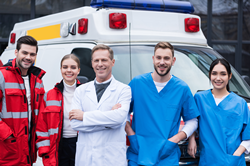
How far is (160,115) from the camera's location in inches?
105

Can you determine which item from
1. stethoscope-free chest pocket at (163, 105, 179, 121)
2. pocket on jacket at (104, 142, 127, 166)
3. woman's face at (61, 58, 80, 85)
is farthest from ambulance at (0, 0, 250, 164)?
pocket on jacket at (104, 142, 127, 166)

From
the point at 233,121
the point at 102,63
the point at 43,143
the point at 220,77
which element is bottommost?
the point at 43,143

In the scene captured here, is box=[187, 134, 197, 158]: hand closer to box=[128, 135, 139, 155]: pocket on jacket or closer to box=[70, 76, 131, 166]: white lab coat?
box=[128, 135, 139, 155]: pocket on jacket

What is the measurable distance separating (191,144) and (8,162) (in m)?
1.62

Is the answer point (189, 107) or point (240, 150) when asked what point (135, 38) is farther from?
point (240, 150)

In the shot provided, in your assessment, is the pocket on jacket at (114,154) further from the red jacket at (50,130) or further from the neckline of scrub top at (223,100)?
the neckline of scrub top at (223,100)

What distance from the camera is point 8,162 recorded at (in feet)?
9.57

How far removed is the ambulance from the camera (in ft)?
12.3

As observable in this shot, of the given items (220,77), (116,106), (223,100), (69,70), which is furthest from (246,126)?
(69,70)

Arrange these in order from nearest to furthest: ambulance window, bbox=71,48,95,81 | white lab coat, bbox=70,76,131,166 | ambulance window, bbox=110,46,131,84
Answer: white lab coat, bbox=70,76,131,166
ambulance window, bbox=110,46,131,84
ambulance window, bbox=71,48,95,81

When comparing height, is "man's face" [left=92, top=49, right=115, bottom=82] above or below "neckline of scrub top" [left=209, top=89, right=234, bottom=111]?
above

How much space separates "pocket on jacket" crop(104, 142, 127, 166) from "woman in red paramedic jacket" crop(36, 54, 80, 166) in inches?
22.0

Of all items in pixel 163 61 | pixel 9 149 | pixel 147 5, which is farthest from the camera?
pixel 147 5

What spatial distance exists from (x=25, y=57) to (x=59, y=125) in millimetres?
712
